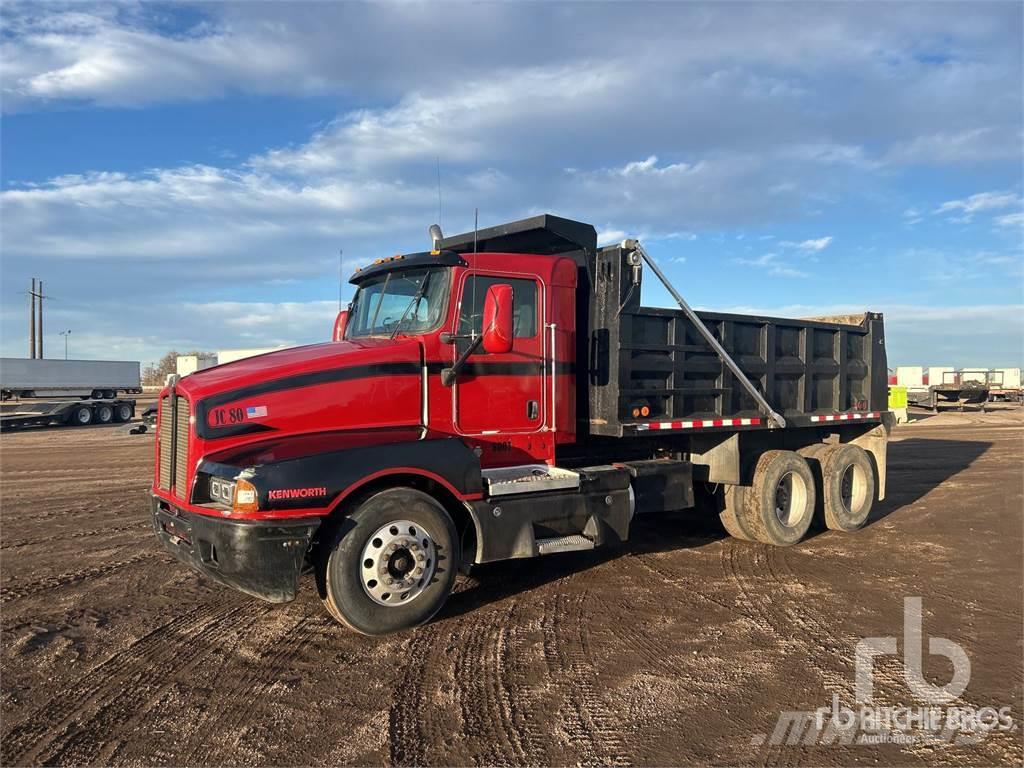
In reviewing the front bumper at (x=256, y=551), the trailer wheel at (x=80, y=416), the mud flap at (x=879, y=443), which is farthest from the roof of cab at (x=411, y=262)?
the trailer wheel at (x=80, y=416)

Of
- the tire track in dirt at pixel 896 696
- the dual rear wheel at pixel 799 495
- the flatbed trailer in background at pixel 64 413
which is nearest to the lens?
the tire track in dirt at pixel 896 696

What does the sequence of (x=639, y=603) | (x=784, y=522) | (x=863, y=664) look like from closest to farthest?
(x=863, y=664)
(x=639, y=603)
(x=784, y=522)

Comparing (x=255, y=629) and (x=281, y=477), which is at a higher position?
(x=281, y=477)

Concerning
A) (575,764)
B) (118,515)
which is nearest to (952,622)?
(575,764)

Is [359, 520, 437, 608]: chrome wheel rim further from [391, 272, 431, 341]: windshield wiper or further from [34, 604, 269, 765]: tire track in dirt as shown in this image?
[391, 272, 431, 341]: windshield wiper

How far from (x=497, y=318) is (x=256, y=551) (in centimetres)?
238

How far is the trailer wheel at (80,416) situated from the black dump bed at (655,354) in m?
29.5

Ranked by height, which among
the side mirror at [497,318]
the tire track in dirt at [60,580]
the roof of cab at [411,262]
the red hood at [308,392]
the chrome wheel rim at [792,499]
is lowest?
the tire track in dirt at [60,580]

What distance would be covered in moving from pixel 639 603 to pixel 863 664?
5.84 feet

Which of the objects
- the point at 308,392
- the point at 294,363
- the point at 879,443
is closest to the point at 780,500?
the point at 879,443

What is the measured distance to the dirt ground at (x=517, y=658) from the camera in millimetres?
3713

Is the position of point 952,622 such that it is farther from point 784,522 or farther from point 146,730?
point 146,730

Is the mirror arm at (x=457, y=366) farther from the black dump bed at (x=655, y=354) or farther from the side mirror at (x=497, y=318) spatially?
the black dump bed at (x=655, y=354)

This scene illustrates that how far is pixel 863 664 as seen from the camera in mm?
4723
